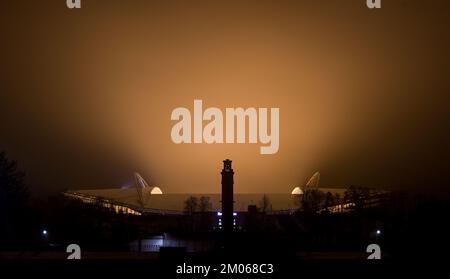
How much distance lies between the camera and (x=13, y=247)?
30141 millimetres

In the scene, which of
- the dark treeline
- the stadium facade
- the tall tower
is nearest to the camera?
the dark treeline

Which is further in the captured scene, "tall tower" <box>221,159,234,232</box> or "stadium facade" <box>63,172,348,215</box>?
"stadium facade" <box>63,172,348,215</box>

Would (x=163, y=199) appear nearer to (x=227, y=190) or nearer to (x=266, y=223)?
(x=266, y=223)

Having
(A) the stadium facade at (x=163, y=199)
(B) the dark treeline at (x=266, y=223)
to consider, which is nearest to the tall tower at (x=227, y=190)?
(B) the dark treeline at (x=266, y=223)

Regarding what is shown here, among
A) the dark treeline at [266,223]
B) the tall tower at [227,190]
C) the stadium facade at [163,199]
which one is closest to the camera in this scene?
the dark treeline at [266,223]

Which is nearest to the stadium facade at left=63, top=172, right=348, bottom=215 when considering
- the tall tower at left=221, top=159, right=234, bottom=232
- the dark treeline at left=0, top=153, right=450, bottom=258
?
the dark treeline at left=0, top=153, right=450, bottom=258

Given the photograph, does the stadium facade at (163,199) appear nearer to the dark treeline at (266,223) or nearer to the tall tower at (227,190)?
the dark treeline at (266,223)

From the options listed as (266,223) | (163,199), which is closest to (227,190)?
(266,223)

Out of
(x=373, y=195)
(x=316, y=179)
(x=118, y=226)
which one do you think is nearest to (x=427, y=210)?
(x=373, y=195)

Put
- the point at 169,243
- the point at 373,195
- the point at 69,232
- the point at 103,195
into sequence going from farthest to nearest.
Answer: the point at 103,195 < the point at 373,195 < the point at 69,232 < the point at 169,243

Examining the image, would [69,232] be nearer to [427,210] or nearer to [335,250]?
[335,250]

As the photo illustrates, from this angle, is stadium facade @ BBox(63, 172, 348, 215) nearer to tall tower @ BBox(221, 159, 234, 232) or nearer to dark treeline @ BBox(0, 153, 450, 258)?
dark treeline @ BBox(0, 153, 450, 258)
